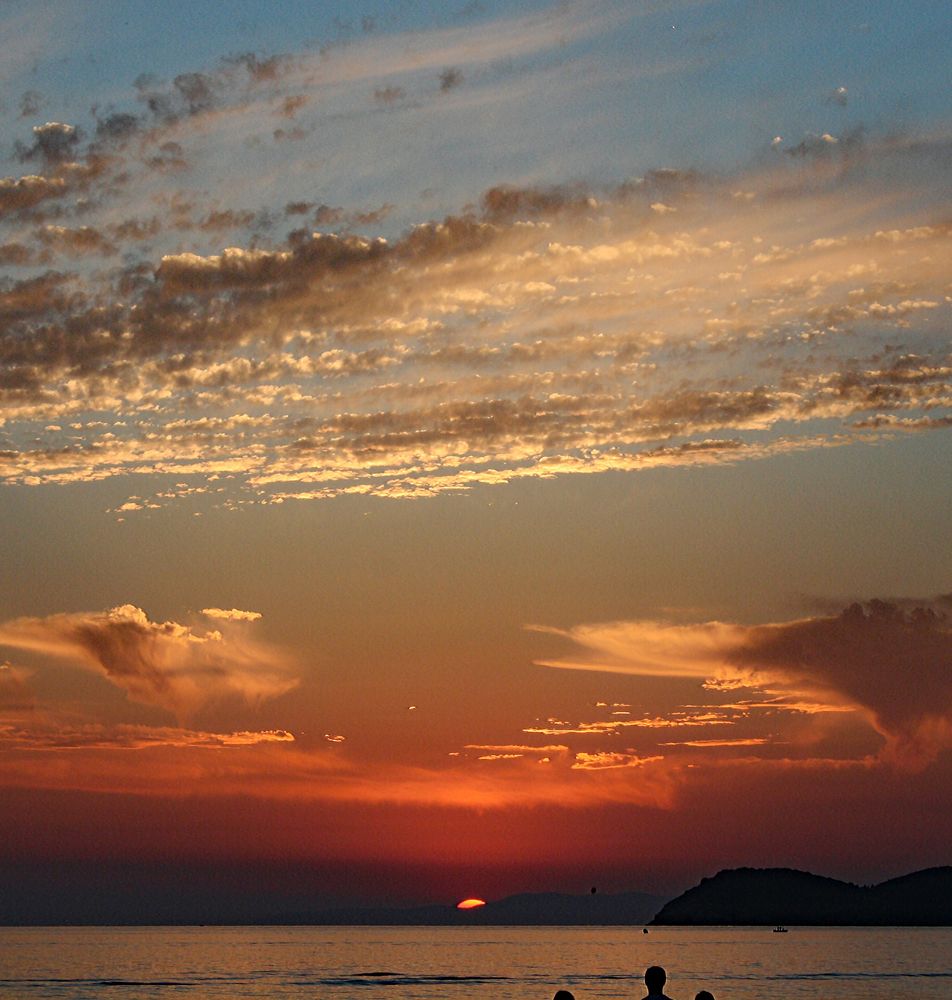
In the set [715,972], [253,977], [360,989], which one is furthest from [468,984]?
[715,972]

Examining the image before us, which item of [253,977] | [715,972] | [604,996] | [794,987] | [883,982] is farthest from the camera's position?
[715,972]

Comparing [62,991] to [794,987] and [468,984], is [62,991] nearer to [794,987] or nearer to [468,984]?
[468,984]

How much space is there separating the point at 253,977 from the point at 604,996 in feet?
192

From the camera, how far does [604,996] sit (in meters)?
146

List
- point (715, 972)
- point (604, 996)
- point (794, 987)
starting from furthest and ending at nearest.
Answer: point (715, 972), point (794, 987), point (604, 996)

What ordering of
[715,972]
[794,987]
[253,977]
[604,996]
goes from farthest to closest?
[715,972] → [253,977] → [794,987] → [604,996]

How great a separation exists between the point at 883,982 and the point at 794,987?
61.5ft

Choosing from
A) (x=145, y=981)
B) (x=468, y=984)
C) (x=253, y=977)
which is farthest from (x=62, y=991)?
(x=468, y=984)

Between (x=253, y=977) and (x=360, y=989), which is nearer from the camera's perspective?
(x=360, y=989)

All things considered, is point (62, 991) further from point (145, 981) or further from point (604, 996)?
point (604, 996)

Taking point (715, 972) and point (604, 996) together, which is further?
point (715, 972)

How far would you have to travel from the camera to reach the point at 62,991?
6068 inches

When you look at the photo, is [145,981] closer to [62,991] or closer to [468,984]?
[62,991]

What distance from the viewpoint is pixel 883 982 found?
558 ft
